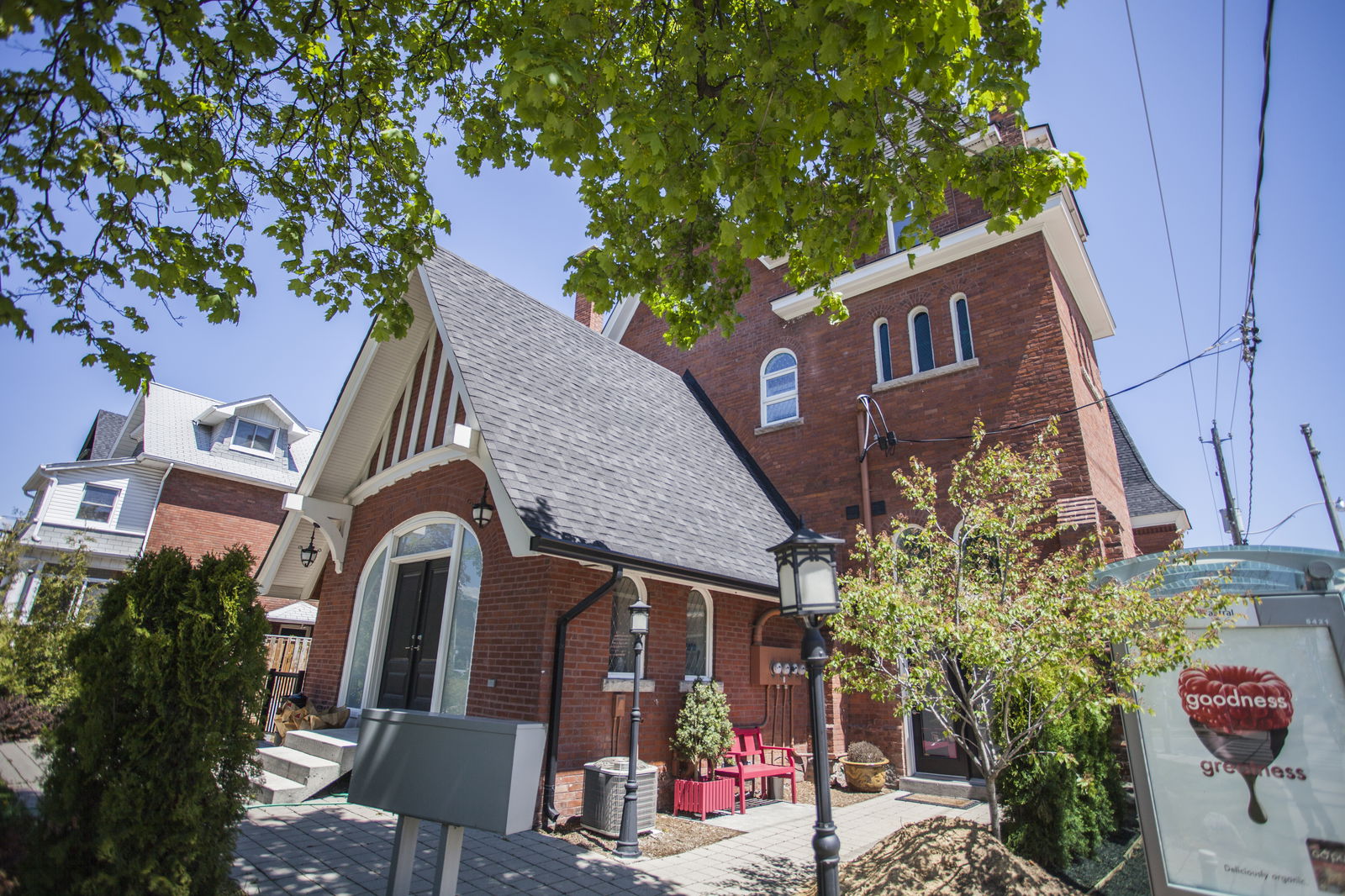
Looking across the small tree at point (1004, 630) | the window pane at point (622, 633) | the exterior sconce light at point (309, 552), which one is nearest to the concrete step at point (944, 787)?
the small tree at point (1004, 630)

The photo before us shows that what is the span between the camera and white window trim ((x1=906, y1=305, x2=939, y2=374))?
12.7 m

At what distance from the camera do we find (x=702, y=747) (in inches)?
331

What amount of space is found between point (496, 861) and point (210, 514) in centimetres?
2611

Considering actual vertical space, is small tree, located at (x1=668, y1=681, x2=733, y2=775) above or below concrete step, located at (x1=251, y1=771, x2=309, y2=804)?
above

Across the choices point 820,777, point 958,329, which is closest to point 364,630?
point 820,777

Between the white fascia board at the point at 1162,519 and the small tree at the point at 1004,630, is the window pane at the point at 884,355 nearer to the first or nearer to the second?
the white fascia board at the point at 1162,519

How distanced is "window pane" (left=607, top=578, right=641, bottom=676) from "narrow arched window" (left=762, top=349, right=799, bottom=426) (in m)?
6.60

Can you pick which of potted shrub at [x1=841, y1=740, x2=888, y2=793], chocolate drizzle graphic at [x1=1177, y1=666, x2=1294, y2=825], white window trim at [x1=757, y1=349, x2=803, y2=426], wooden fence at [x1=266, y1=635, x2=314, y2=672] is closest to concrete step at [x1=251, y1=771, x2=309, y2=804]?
potted shrub at [x1=841, y1=740, x2=888, y2=793]

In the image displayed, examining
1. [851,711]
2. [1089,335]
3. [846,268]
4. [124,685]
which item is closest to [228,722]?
[124,685]

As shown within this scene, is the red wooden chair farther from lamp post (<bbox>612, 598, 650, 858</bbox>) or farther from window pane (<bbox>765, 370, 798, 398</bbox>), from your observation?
window pane (<bbox>765, 370, 798, 398</bbox>)

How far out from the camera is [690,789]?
318 inches

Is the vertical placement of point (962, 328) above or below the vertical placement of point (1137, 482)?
above

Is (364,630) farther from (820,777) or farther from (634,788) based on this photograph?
(820,777)

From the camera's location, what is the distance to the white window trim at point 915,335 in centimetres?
1274
